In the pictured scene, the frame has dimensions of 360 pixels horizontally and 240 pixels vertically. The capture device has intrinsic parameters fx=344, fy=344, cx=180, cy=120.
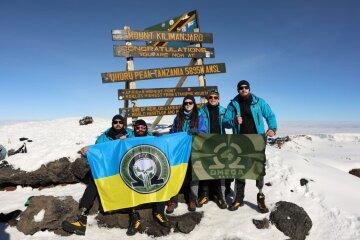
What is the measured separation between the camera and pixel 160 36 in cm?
1365

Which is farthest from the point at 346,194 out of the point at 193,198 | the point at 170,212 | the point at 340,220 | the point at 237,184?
the point at 170,212

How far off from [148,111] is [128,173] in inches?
206

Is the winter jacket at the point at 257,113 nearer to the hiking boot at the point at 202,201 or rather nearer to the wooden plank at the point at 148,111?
the hiking boot at the point at 202,201

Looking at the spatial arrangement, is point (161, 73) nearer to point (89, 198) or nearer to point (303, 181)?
point (89, 198)

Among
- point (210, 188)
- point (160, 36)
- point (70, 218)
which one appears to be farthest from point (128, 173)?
point (160, 36)

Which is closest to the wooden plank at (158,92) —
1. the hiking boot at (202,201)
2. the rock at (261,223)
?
the hiking boot at (202,201)

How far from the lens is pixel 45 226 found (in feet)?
25.5

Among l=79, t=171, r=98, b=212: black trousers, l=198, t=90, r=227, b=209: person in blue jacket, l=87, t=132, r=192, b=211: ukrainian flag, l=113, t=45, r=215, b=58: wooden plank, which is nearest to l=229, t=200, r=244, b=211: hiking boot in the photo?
l=198, t=90, r=227, b=209: person in blue jacket

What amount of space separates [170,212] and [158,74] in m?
6.30

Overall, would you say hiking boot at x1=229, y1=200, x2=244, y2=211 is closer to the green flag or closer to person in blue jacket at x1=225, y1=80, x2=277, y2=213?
person in blue jacket at x1=225, y1=80, x2=277, y2=213

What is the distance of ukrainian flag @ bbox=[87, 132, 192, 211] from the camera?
7.81 metres

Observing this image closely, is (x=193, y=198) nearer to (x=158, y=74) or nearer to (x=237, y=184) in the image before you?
(x=237, y=184)

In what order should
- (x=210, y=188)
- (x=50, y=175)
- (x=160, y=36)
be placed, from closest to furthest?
1. (x=210, y=188)
2. (x=50, y=175)
3. (x=160, y=36)

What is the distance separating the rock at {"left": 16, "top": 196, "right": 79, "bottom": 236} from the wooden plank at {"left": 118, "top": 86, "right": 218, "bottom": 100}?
504 centimetres
